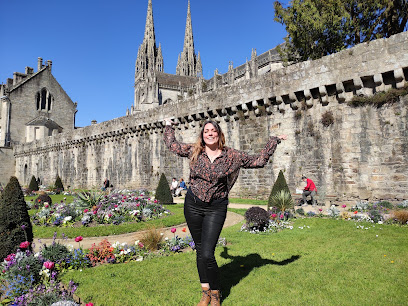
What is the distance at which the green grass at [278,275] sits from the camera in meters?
3.54

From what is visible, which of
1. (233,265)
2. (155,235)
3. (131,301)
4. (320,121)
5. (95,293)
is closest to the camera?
(131,301)

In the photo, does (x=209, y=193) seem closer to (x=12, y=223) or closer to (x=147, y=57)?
(x=12, y=223)

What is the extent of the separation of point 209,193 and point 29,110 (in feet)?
152

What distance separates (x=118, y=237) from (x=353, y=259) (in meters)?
5.51

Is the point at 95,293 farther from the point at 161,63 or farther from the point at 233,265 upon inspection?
the point at 161,63

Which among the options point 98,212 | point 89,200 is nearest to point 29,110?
point 89,200

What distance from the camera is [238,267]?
4.67m

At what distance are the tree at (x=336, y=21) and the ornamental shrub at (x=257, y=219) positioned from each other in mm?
18450

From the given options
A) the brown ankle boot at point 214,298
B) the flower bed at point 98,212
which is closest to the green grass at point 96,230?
the flower bed at point 98,212

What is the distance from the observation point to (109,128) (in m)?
23.4

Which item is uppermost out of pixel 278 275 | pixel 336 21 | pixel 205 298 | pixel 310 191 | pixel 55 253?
pixel 336 21

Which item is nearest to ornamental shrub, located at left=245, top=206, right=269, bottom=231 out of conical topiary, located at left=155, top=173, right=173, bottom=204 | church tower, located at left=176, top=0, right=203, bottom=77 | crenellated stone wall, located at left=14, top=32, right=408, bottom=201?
crenellated stone wall, located at left=14, top=32, right=408, bottom=201

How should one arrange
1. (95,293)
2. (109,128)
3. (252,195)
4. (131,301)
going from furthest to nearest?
(109,128) → (252,195) → (95,293) → (131,301)

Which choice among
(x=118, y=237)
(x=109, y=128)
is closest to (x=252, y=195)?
(x=118, y=237)
